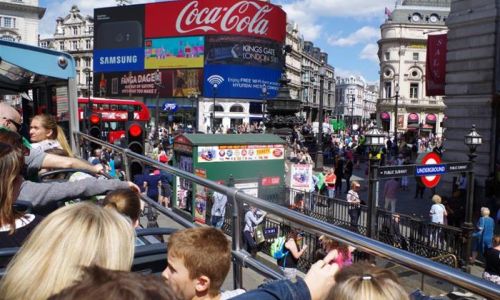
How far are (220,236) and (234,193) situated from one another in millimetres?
1019

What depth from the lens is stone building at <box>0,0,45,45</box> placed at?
72.1 metres

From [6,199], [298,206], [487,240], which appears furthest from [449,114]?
[6,199]

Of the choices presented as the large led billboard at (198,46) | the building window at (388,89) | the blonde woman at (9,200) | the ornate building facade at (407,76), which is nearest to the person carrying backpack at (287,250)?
the blonde woman at (9,200)

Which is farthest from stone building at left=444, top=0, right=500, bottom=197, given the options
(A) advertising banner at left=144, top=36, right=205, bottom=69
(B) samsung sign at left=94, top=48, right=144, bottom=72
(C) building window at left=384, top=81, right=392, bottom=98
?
(C) building window at left=384, top=81, right=392, bottom=98

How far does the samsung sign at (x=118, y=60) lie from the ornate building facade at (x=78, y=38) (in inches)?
920

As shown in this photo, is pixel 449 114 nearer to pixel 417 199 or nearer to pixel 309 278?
pixel 417 199

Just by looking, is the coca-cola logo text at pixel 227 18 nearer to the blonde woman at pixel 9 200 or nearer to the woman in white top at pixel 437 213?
the woman in white top at pixel 437 213

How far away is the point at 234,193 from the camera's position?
3.50 m

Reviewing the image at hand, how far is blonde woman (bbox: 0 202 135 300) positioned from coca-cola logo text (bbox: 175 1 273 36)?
6841 centimetres

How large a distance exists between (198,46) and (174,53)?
4.19 metres

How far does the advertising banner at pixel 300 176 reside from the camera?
18.4 m

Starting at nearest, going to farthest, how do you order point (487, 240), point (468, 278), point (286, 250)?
point (468, 278) < point (286, 250) < point (487, 240)

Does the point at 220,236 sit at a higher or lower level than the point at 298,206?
higher

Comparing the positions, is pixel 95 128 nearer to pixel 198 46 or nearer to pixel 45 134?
pixel 45 134
